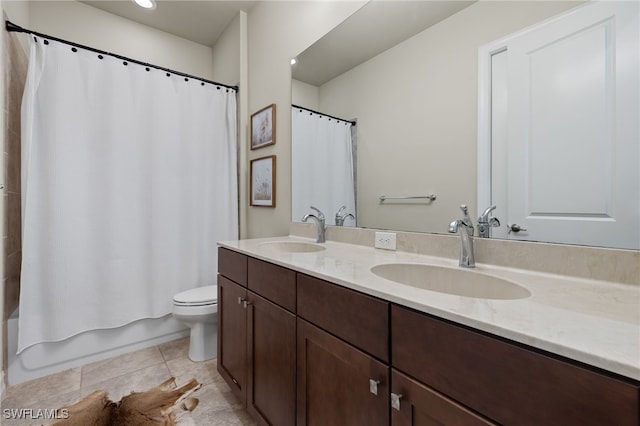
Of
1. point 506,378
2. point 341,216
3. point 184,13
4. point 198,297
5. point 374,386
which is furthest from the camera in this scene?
point 184,13

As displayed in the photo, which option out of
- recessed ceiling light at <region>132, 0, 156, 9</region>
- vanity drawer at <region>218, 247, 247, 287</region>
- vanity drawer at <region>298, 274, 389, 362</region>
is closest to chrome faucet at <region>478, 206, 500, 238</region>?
vanity drawer at <region>298, 274, 389, 362</region>

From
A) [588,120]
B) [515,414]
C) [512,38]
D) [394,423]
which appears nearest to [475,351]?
[515,414]

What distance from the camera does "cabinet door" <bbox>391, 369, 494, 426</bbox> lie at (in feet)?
1.88

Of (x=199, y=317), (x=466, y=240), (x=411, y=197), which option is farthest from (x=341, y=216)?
(x=199, y=317)

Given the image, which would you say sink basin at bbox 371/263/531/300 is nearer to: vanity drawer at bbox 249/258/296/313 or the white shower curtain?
vanity drawer at bbox 249/258/296/313

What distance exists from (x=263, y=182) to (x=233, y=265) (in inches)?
37.3

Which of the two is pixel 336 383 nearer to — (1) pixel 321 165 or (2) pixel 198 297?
(1) pixel 321 165

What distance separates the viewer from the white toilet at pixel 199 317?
1894 millimetres

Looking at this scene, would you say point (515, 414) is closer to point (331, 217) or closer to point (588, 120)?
point (588, 120)

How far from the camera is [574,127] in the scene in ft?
2.91

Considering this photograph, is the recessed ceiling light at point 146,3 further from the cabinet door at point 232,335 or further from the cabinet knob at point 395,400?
the cabinet knob at point 395,400

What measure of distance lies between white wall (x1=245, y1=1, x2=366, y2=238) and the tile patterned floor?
104 centimetres

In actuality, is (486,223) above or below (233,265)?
above

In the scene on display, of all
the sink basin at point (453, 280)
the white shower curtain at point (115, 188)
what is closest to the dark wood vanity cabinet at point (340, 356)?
the sink basin at point (453, 280)
